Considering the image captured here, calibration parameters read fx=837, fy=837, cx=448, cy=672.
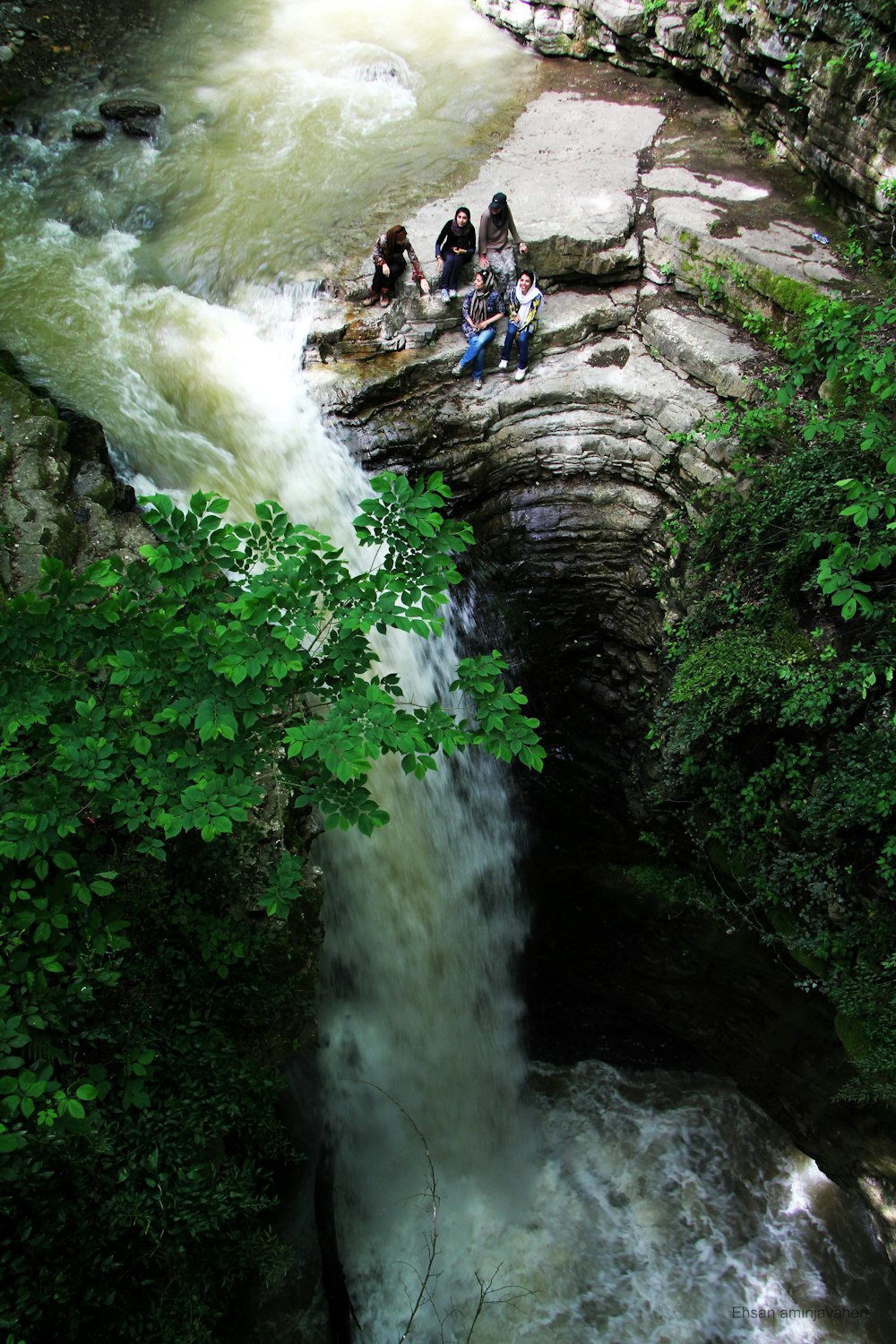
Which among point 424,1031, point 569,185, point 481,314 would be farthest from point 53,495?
point 569,185

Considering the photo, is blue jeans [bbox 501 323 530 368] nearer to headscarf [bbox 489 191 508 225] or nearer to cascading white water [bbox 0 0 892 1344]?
headscarf [bbox 489 191 508 225]

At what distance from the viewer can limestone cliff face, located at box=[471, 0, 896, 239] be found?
7203mm

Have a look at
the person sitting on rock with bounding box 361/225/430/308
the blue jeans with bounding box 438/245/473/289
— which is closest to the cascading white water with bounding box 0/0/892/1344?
the person sitting on rock with bounding box 361/225/430/308

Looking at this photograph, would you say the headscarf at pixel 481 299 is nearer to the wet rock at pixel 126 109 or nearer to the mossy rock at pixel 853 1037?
the wet rock at pixel 126 109

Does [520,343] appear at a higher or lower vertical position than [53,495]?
higher

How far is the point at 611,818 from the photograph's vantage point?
7.82 m

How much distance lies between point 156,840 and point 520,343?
5.79m

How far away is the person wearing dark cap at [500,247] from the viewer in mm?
7699

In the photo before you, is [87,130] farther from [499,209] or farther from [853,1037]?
[853,1037]

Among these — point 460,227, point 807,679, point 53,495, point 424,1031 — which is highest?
point 460,227

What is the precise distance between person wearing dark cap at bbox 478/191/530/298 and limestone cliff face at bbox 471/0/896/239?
3058 millimetres

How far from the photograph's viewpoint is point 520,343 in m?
7.55

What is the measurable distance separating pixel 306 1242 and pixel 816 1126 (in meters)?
4.12

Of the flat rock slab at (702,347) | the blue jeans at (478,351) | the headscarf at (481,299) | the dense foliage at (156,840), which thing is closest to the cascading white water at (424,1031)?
the blue jeans at (478,351)
